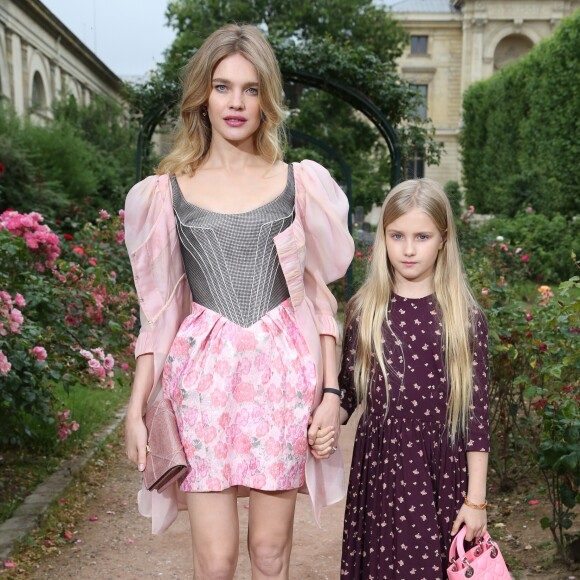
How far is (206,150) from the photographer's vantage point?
2.35m

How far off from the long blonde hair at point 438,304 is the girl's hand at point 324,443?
0.84 feet

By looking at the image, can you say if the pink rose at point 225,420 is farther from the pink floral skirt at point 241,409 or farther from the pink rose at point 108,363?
the pink rose at point 108,363

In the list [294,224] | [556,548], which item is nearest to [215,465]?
[294,224]

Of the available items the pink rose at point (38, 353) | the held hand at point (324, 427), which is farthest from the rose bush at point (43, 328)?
the held hand at point (324, 427)

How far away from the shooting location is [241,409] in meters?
2.12

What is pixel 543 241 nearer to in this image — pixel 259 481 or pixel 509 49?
pixel 259 481

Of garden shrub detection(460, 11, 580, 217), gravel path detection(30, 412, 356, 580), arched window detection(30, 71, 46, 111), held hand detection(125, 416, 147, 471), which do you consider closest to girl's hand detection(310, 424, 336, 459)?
held hand detection(125, 416, 147, 471)

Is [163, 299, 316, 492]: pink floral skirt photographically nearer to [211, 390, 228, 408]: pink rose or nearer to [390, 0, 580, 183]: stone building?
[211, 390, 228, 408]: pink rose

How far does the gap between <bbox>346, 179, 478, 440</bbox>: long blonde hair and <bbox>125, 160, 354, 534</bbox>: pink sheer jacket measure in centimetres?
12

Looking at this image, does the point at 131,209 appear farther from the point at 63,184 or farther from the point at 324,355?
the point at 63,184

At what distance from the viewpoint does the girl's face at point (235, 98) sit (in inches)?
A: 85.6

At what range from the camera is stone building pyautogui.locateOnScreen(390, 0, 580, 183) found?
44.4 metres

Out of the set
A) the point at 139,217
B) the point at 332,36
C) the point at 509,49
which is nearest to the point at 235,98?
the point at 139,217

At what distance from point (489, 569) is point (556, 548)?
5.62 ft
